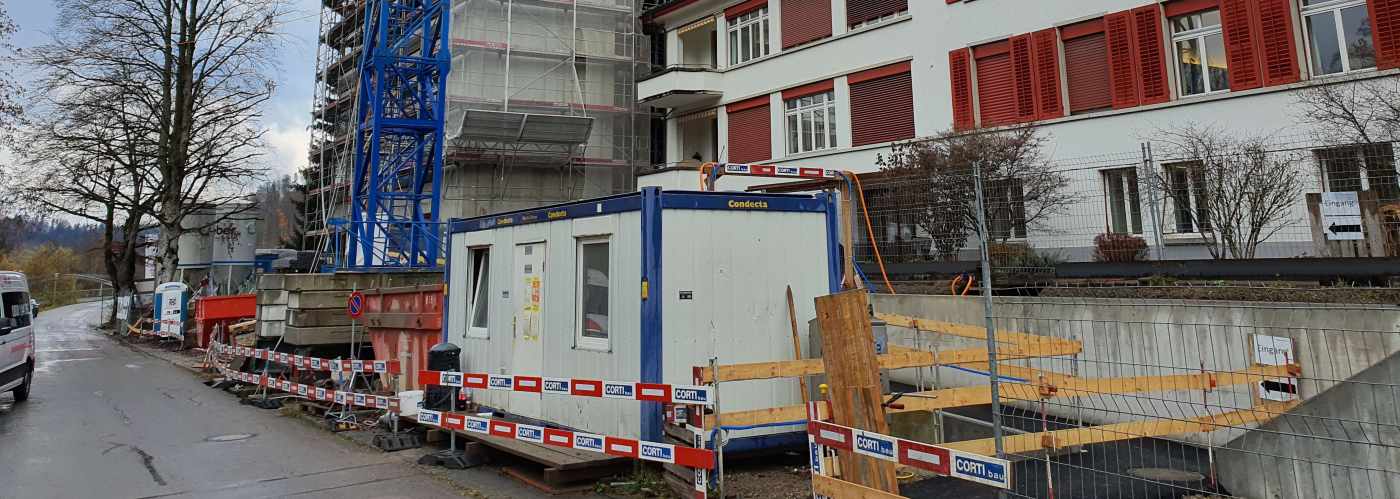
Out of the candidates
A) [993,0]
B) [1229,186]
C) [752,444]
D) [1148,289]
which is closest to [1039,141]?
[993,0]

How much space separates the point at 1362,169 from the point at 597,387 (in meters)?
9.64

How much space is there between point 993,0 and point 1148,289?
10668 mm

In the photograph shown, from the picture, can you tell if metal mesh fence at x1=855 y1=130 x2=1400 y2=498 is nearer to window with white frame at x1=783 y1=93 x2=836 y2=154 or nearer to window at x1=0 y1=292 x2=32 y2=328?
window with white frame at x1=783 y1=93 x2=836 y2=154

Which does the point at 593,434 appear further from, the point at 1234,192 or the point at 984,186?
the point at 1234,192

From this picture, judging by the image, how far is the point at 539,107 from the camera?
25.5 metres

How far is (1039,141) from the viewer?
1571 centimetres

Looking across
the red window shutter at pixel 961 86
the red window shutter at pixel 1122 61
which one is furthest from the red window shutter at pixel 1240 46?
the red window shutter at pixel 961 86

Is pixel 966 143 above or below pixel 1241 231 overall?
above

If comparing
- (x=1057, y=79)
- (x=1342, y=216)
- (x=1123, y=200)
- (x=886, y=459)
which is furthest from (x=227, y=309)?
(x=1342, y=216)

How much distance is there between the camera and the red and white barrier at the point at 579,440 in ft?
17.8

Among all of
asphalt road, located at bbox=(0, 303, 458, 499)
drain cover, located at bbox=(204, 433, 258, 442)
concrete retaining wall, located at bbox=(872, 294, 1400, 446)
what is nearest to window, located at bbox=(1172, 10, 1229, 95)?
concrete retaining wall, located at bbox=(872, 294, 1400, 446)

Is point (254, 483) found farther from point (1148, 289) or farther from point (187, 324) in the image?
point (187, 324)

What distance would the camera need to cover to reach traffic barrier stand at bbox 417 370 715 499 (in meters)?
5.46

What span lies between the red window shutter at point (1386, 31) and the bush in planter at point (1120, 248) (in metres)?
6.62
